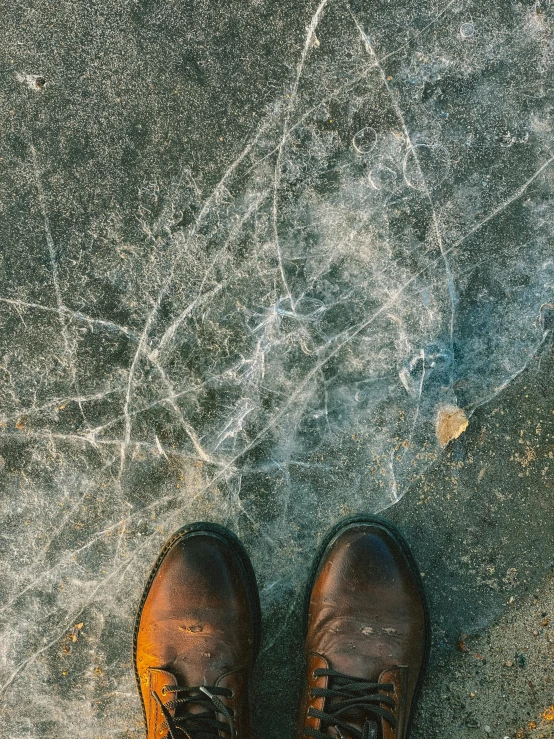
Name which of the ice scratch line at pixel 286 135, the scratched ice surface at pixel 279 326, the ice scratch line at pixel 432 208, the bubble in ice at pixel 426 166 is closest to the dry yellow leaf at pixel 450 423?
the scratched ice surface at pixel 279 326

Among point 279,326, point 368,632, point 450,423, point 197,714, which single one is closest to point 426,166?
point 279,326

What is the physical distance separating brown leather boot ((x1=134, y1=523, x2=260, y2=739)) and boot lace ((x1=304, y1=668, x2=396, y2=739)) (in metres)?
0.29

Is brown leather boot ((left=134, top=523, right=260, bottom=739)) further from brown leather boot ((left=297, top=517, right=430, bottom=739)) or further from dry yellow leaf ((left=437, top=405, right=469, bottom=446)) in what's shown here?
dry yellow leaf ((left=437, top=405, right=469, bottom=446))

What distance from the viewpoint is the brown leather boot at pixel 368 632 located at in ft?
6.73

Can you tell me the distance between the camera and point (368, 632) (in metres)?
2.09

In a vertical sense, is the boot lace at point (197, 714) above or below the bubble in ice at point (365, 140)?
below

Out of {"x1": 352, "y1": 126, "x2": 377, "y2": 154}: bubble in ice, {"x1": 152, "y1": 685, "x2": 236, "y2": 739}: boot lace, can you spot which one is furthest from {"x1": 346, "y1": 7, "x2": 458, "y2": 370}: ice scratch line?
{"x1": 152, "y1": 685, "x2": 236, "y2": 739}: boot lace

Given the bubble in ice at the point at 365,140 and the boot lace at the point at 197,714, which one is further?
the bubble in ice at the point at 365,140

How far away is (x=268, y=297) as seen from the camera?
85.5 inches

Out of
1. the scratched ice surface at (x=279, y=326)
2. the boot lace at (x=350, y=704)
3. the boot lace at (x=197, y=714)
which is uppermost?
the scratched ice surface at (x=279, y=326)

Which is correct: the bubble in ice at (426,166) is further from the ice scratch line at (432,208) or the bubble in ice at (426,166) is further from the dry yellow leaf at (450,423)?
the dry yellow leaf at (450,423)

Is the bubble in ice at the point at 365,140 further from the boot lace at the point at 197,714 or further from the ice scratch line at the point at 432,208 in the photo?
the boot lace at the point at 197,714

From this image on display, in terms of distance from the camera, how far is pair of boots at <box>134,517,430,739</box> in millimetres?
2045

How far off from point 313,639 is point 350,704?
25 centimetres
